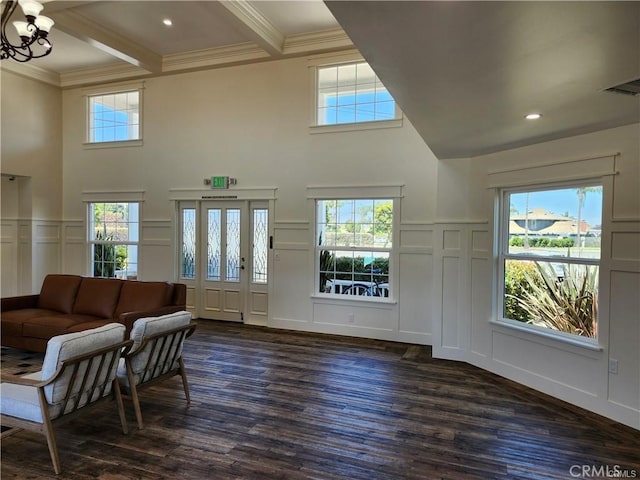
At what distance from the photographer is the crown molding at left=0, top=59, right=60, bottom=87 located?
6.75 metres

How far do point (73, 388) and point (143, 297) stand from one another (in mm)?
2350

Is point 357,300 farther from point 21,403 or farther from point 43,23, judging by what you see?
point 43,23

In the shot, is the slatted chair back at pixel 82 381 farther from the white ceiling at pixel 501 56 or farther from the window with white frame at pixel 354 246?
the window with white frame at pixel 354 246

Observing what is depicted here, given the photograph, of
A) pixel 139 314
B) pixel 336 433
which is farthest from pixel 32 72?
pixel 336 433

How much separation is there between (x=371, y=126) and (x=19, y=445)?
508cm

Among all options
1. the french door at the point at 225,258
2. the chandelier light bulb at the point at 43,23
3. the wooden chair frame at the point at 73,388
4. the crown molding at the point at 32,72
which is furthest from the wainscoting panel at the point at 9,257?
the wooden chair frame at the point at 73,388

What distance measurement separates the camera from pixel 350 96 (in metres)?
5.93

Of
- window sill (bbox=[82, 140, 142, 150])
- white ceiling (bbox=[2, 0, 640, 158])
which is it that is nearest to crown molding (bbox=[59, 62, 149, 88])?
window sill (bbox=[82, 140, 142, 150])

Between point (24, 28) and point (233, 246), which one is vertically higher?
point (24, 28)

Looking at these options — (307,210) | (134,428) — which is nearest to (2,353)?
(134,428)

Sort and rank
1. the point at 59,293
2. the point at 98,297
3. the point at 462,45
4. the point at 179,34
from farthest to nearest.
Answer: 1. the point at 179,34
2. the point at 59,293
3. the point at 98,297
4. the point at 462,45

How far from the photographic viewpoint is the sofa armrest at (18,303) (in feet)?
16.3

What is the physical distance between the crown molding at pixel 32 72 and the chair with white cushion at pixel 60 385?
6463 mm

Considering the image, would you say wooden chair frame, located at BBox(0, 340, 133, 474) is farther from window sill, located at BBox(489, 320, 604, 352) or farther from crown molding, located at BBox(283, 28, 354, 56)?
crown molding, located at BBox(283, 28, 354, 56)
